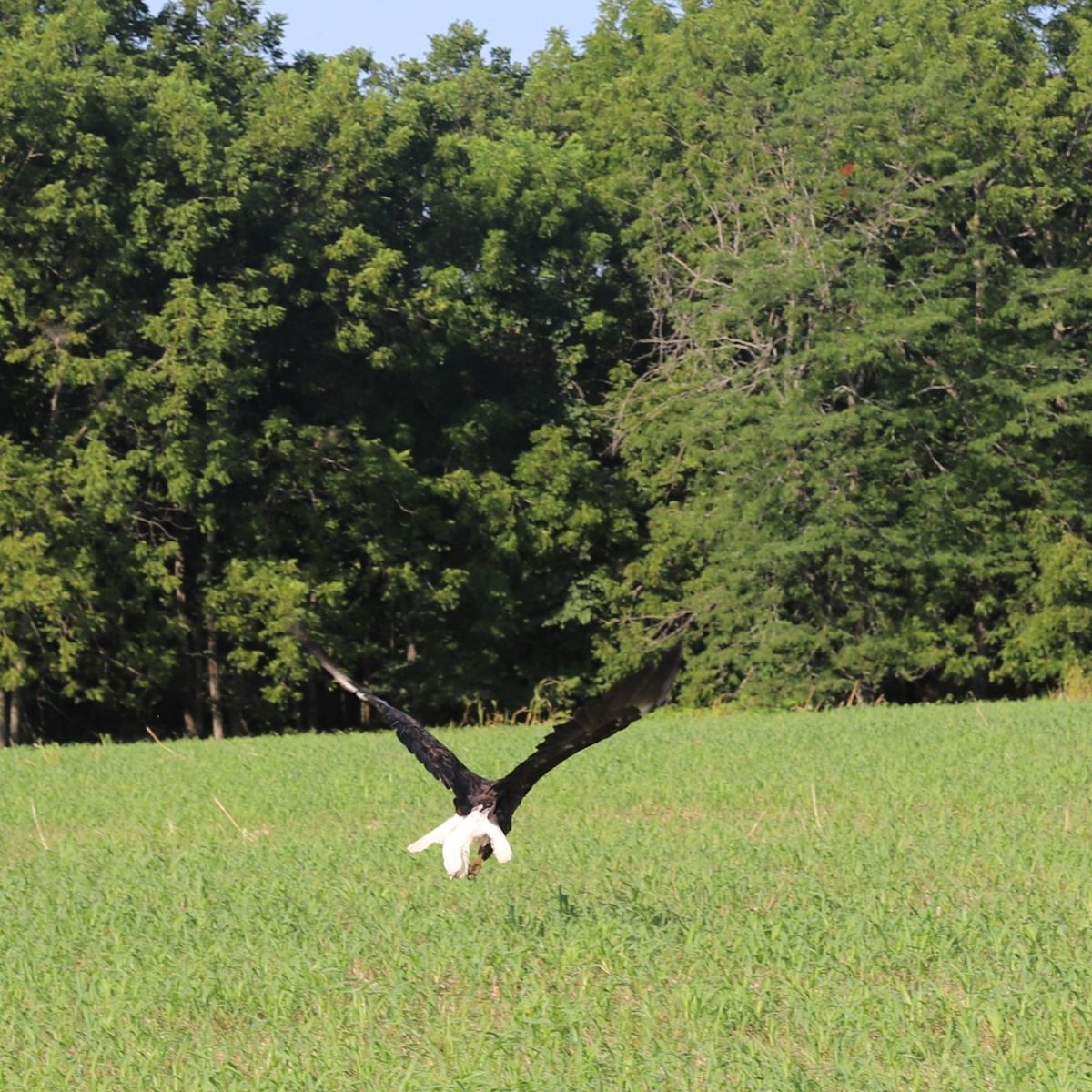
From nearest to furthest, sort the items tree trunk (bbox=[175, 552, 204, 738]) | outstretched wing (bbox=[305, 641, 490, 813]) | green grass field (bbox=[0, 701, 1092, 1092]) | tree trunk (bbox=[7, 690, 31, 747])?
green grass field (bbox=[0, 701, 1092, 1092])
outstretched wing (bbox=[305, 641, 490, 813])
tree trunk (bbox=[7, 690, 31, 747])
tree trunk (bbox=[175, 552, 204, 738])

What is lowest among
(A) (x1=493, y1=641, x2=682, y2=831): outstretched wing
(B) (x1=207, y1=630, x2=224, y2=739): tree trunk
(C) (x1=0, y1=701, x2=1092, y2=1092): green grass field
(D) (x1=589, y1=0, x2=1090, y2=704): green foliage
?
(C) (x1=0, y1=701, x2=1092, y2=1092): green grass field

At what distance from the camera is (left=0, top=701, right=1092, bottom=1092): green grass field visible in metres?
6.47

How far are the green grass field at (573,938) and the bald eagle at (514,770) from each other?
47cm

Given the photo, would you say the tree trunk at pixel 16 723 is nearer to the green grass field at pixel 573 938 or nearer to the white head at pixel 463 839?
the green grass field at pixel 573 938

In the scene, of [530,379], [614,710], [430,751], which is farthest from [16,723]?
[614,710]

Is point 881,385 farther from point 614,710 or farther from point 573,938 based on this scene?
point 614,710

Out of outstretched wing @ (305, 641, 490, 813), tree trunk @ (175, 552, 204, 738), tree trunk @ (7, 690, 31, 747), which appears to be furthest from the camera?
tree trunk @ (175, 552, 204, 738)

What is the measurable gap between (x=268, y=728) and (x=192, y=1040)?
23314 mm

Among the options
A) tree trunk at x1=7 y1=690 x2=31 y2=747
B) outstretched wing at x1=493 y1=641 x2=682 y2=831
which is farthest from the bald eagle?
tree trunk at x1=7 y1=690 x2=31 y2=747

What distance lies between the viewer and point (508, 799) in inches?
319

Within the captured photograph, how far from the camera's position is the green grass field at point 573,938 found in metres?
6.47

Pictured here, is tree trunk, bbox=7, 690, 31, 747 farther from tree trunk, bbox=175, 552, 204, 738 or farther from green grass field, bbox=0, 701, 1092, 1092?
green grass field, bbox=0, 701, 1092, 1092

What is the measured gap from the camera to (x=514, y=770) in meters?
7.81

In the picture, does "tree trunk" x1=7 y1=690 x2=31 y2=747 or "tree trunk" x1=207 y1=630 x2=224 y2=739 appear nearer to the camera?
"tree trunk" x1=7 y1=690 x2=31 y2=747
